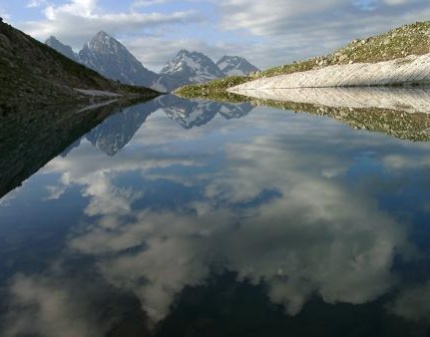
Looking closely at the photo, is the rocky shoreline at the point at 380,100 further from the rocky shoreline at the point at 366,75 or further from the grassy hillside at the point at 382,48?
the grassy hillside at the point at 382,48

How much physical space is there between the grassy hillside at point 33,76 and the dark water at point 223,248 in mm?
54821

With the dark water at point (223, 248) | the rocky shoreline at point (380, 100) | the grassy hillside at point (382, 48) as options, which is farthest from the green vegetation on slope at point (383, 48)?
the dark water at point (223, 248)

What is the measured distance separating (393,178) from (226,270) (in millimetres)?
14616

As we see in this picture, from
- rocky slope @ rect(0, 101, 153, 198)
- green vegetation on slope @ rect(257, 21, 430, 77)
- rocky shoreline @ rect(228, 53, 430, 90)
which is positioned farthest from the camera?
green vegetation on slope @ rect(257, 21, 430, 77)

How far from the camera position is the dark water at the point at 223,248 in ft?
36.1

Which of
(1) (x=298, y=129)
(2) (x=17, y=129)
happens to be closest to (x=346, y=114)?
(1) (x=298, y=129)

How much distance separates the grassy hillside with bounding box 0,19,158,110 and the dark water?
54.8m

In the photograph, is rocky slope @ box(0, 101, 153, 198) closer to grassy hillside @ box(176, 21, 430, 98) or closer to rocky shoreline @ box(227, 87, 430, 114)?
rocky shoreline @ box(227, 87, 430, 114)

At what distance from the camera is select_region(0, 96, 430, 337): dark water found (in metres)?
11.0

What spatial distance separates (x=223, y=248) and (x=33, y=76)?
330ft

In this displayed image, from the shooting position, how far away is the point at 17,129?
166ft

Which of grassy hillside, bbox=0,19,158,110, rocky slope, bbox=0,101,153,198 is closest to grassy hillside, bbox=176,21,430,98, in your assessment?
grassy hillside, bbox=0,19,158,110

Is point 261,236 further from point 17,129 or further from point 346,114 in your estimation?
point 346,114

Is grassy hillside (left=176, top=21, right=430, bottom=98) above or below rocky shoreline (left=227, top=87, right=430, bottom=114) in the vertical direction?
above
